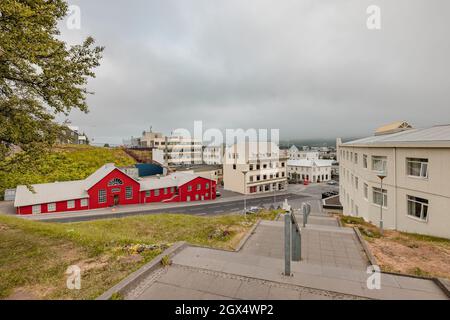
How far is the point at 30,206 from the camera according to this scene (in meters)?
27.3

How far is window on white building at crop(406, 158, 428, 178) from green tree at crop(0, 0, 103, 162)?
17752mm

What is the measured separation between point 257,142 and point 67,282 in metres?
46.3

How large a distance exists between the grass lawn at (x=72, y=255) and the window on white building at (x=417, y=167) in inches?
444

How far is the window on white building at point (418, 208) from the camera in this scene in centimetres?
1283

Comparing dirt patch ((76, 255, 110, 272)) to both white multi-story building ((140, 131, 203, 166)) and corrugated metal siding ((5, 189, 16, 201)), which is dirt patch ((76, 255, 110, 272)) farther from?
white multi-story building ((140, 131, 203, 166))

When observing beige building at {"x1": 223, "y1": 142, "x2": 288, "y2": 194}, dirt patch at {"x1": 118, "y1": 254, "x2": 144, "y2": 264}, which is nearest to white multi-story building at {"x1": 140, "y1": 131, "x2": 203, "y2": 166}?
beige building at {"x1": 223, "y1": 142, "x2": 288, "y2": 194}

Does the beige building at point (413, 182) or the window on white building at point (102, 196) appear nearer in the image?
the beige building at point (413, 182)

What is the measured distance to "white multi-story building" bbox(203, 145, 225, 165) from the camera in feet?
215

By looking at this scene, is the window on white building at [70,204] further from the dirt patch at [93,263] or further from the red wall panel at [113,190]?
the dirt patch at [93,263]

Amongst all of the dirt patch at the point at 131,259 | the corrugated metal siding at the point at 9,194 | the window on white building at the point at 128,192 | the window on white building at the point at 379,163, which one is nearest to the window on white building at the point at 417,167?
the window on white building at the point at 379,163

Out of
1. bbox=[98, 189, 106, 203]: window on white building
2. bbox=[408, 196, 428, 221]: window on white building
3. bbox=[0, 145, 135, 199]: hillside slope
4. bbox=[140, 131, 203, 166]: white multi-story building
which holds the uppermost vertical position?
bbox=[140, 131, 203, 166]: white multi-story building

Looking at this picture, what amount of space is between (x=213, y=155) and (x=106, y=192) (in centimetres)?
4074
